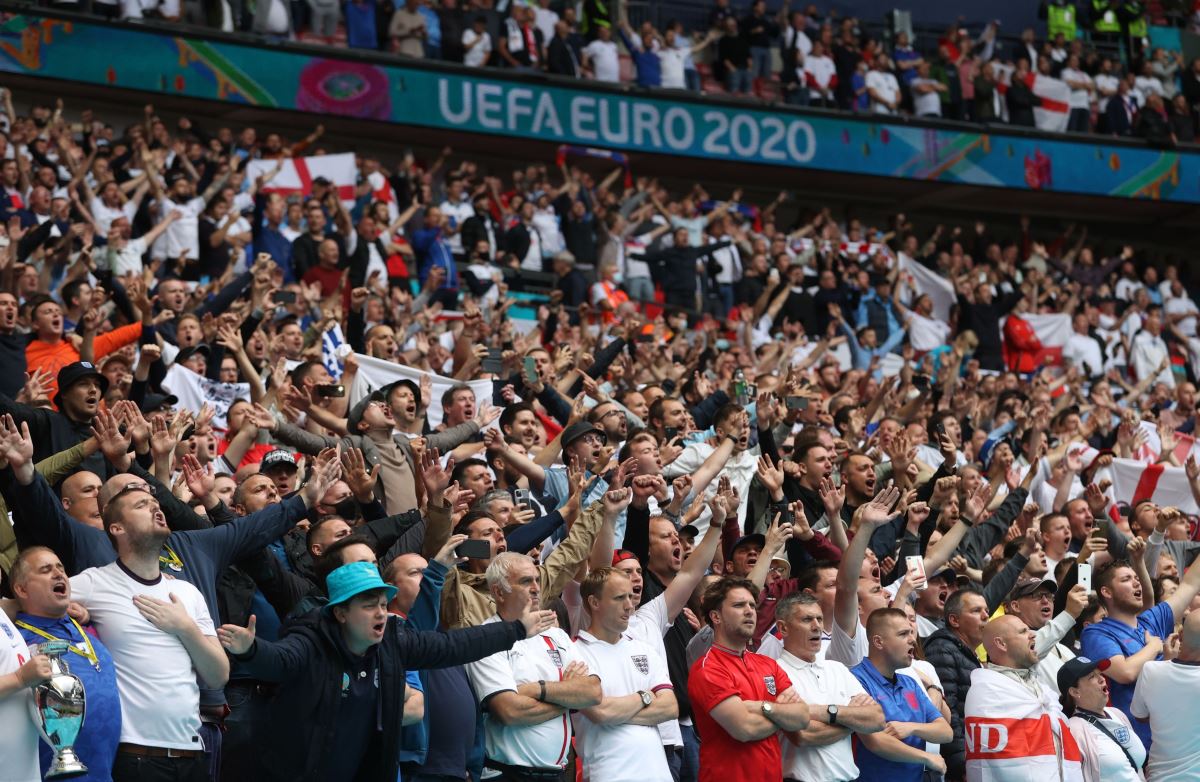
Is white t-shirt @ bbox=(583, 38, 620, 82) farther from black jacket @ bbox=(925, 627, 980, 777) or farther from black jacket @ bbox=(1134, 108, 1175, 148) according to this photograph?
black jacket @ bbox=(925, 627, 980, 777)

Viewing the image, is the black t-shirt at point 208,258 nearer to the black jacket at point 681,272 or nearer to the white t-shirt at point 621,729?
the black jacket at point 681,272

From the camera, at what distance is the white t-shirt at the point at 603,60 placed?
72.4 feet

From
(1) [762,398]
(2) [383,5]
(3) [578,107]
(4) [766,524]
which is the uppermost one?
(2) [383,5]

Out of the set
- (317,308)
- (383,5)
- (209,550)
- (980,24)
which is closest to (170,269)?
(317,308)

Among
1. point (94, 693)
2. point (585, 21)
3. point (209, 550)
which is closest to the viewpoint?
point (94, 693)

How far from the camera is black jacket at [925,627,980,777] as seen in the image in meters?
7.90

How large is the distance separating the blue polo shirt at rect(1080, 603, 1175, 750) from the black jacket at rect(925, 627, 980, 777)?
2.85 feet

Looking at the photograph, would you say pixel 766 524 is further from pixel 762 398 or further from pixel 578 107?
pixel 578 107

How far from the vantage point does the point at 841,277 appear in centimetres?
1959

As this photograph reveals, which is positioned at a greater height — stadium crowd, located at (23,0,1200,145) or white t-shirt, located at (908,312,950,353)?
stadium crowd, located at (23,0,1200,145)

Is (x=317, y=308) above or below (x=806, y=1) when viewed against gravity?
below

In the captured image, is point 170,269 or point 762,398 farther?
point 170,269

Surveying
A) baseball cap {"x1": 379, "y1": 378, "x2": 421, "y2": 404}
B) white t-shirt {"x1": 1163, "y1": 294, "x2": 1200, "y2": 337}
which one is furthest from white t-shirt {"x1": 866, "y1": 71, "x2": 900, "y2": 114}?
baseball cap {"x1": 379, "y1": 378, "x2": 421, "y2": 404}

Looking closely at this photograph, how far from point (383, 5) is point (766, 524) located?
13.5m
